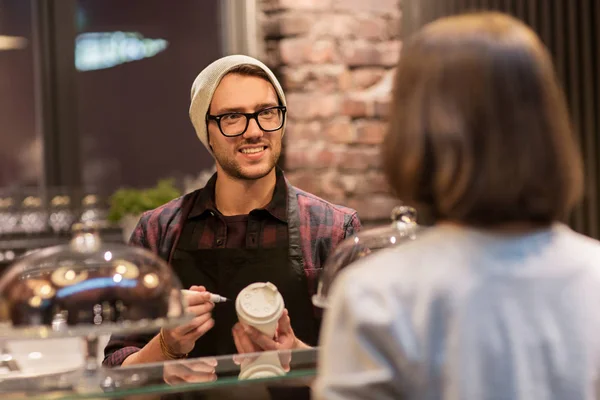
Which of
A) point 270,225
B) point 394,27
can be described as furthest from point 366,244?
point 394,27

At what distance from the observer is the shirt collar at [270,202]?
2.14m

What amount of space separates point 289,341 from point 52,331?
1.46 feet

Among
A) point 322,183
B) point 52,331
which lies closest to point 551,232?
point 52,331

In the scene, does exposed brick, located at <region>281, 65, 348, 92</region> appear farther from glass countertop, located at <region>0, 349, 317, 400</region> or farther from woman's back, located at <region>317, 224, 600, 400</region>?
woman's back, located at <region>317, 224, 600, 400</region>

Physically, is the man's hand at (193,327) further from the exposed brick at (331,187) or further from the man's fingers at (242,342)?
the exposed brick at (331,187)

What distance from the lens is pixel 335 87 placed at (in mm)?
3496

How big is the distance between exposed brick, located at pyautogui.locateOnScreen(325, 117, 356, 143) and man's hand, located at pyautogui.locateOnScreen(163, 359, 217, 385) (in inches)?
83.2

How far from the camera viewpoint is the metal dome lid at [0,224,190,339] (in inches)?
48.5

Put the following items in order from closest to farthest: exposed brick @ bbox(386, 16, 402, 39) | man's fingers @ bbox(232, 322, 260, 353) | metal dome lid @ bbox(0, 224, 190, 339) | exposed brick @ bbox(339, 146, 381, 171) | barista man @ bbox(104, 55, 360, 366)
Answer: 1. metal dome lid @ bbox(0, 224, 190, 339)
2. man's fingers @ bbox(232, 322, 260, 353)
3. barista man @ bbox(104, 55, 360, 366)
4. exposed brick @ bbox(339, 146, 381, 171)
5. exposed brick @ bbox(386, 16, 402, 39)

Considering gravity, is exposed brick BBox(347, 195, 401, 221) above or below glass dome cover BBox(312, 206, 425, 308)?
below

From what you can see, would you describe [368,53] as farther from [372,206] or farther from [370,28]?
[372,206]

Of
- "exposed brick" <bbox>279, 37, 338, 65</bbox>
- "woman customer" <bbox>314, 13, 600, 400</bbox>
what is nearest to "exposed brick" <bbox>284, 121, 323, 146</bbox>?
"exposed brick" <bbox>279, 37, 338, 65</bbox>

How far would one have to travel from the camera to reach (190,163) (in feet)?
14.8

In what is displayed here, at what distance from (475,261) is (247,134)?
1224mm
